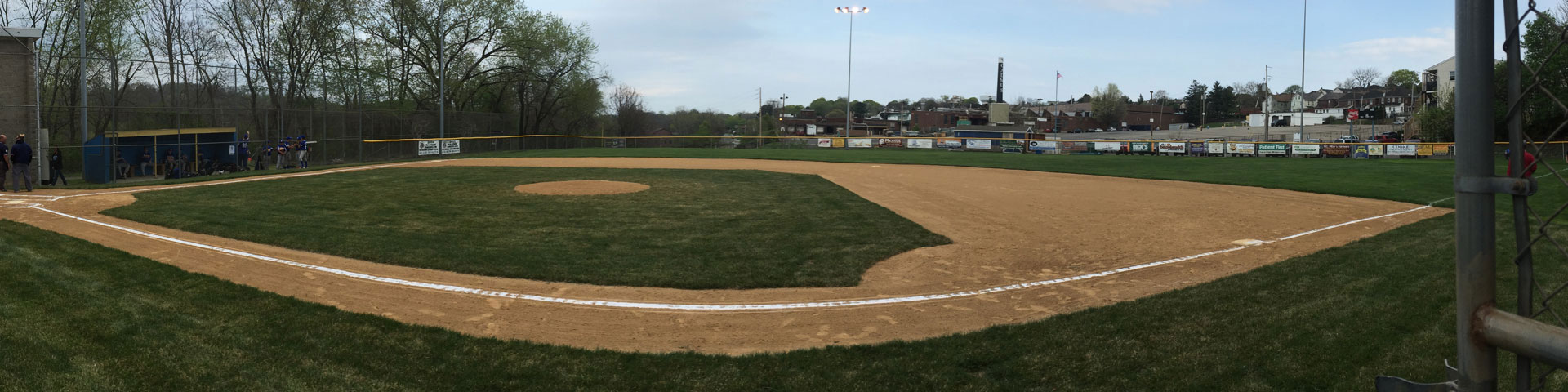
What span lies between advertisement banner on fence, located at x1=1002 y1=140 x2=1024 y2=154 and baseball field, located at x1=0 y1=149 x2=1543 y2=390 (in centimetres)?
3072

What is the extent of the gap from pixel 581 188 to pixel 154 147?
55.8 ft

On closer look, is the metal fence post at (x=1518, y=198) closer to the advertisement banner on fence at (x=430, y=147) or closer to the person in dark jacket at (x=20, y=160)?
the person in dark jacket at (x=20, y=160)

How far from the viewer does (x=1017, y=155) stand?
4416cm

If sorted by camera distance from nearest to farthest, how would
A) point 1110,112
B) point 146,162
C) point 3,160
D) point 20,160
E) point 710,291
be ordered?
point 710,291, point 3,160, point 20,160, point 146,162, point 1110,112

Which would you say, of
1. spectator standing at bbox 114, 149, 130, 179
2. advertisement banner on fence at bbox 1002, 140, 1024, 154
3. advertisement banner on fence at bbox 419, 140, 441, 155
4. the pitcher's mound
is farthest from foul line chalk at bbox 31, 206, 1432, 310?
advertisement banner on fence at bbox 1002, 140, 1024, 154

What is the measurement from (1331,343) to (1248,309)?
58.7 inches

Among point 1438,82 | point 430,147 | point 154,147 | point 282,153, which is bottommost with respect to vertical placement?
point 282,153

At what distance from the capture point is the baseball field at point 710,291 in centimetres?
580

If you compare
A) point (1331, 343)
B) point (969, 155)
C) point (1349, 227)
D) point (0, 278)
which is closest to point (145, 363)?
point (0, 278)

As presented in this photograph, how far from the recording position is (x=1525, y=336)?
1921 mm

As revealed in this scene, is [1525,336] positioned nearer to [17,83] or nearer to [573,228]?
[573,228]

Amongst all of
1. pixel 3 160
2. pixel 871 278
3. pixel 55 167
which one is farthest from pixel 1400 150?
pixel 55 167

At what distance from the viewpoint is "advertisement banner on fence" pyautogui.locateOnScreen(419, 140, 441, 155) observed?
40.7m

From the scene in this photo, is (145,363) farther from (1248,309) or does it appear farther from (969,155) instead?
(969,155)
